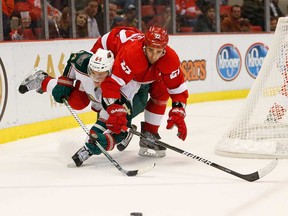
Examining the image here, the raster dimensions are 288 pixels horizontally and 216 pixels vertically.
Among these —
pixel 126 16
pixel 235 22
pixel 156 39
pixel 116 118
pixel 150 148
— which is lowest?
pixel 150 148

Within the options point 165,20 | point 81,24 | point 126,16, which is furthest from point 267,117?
point 165,20

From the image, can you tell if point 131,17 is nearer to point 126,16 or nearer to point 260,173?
point 126,16

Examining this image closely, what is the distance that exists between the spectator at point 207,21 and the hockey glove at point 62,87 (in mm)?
3813

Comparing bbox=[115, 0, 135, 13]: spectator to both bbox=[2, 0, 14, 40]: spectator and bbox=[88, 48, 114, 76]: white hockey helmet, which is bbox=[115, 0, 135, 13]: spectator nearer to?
bbox=[2, 0, 14, 40]: spectator

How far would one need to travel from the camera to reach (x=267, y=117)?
4.92 metres

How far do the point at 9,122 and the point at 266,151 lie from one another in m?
2.08

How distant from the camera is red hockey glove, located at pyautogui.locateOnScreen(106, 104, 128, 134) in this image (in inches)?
174

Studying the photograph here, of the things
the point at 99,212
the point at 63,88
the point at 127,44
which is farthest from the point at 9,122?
the point at 99,212

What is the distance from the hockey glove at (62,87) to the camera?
16.5 feet

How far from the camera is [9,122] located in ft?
19.0

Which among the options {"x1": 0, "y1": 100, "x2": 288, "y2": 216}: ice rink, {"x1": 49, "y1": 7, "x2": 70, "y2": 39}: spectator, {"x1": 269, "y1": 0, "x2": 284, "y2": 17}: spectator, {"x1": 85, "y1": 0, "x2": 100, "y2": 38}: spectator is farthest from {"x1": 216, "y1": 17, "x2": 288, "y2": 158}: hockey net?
{"x1": 269, "y1": 0, "x2": 284, "y2": 17}: spectator

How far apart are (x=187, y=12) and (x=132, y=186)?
5000 mm

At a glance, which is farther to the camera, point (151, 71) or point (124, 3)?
point (124, 3)

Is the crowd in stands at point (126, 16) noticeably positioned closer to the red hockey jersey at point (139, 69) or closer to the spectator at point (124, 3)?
the spectator at point (124, 3)
